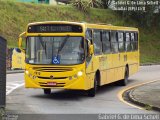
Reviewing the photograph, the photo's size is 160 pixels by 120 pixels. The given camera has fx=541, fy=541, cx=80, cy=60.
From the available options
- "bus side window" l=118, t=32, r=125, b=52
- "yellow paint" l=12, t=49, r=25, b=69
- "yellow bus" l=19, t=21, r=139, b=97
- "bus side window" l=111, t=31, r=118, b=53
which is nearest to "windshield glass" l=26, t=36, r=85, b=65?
"yellow bus" l=19, t=21, r=139, b=97

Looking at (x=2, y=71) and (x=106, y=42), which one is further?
(x=106, y=42)

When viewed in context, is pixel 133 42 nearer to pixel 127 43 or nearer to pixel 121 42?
pixel 127 43

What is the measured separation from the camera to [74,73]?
61.0ft

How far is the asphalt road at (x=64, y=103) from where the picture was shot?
51.4 feet

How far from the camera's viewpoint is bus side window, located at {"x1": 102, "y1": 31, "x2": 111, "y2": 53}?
21812mm

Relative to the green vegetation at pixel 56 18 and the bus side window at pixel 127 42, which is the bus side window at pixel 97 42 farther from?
the green vegetation at pixel 56 18

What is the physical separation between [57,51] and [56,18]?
33080 mm

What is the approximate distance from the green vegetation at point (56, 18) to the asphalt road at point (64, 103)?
72.7 ft

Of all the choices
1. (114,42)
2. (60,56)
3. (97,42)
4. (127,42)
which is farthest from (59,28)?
(127,42)

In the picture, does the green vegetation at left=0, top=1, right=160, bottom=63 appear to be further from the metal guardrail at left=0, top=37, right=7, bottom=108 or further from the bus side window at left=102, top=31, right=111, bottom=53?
the metal guardrail at left=0, top=37, right=7, bottom=108

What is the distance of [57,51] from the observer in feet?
61.6

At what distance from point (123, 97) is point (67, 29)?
11.4 feet

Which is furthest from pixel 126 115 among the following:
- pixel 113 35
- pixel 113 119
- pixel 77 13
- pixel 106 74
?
pixel 77 13

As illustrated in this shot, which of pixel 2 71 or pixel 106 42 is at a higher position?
pixel 106 42
